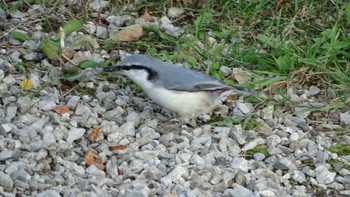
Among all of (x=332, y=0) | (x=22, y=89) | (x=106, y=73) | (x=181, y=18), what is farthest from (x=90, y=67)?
(x=332, y=0)

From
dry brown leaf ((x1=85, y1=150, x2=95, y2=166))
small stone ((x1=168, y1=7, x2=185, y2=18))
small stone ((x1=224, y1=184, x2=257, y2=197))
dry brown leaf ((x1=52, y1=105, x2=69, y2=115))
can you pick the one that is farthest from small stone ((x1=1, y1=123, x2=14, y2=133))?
small stone ((x1=168, y1=7, x2=185, y2=18))

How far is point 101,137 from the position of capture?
17.7ft

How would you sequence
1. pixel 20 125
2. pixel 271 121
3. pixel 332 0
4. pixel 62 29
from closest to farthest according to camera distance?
1. pixel 20 125
2. pixel 271 121
3. pixel 62 29
4. pixel 332 0

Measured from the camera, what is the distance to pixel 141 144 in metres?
5.38

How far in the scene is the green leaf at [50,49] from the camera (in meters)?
6.17

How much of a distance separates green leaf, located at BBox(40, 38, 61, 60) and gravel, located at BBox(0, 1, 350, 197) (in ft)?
0.14

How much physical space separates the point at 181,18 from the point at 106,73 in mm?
980

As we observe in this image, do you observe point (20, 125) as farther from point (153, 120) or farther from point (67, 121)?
point (153, 120)

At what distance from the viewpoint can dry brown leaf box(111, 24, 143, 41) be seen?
649cm

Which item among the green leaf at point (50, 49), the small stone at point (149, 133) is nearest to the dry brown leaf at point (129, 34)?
the green leaf at point (50, 49)

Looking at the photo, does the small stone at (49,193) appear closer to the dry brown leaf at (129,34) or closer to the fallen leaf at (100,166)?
the fallen leaf at (100,166)

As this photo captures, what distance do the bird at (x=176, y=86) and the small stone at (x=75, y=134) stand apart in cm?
48

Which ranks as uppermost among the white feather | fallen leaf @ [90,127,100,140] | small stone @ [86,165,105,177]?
the white feather

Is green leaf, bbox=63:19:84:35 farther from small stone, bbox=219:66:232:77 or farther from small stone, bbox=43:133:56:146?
small stone, bbox=43:133:56:146
